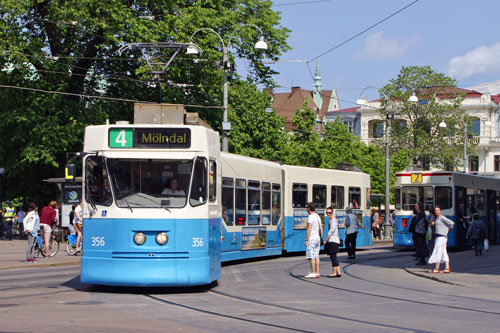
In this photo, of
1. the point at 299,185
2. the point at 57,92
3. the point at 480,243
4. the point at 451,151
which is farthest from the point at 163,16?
the point at 451,151

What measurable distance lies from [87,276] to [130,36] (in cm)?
2136

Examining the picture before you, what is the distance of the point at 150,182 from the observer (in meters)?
A: 13.6

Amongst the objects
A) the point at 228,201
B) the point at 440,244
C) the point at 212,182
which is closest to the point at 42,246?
the point at 228,201

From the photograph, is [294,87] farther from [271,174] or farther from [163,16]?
[271,174]

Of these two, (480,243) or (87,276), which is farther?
(480,243)

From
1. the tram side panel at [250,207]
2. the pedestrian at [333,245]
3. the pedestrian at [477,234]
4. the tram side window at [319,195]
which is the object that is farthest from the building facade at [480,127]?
the pedestrian at [333,245]

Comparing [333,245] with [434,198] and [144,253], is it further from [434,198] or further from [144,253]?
[434,198]

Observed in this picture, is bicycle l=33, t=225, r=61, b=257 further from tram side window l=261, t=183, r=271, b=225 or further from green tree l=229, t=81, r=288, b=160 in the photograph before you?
green tree l=229, t=81, r=288, b=160

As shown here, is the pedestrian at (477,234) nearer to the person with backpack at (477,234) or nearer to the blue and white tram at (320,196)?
the person with backpack at (477,234)

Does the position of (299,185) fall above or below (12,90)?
below

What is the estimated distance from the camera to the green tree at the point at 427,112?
7469cm

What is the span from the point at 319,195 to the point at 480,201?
943 centimetres

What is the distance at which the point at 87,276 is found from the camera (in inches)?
543

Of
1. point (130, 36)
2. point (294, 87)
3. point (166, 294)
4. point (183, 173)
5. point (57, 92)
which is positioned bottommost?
point (166, 294)
